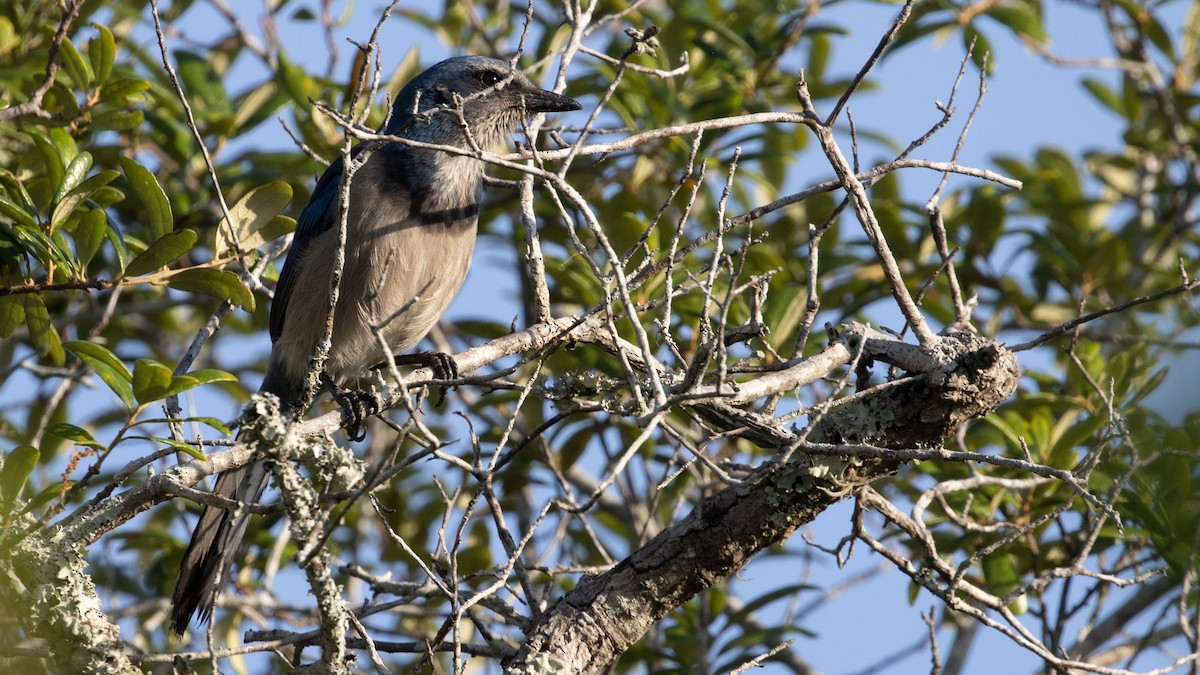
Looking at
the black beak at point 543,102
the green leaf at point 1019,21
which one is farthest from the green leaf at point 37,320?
the green leaf at point 1019,21

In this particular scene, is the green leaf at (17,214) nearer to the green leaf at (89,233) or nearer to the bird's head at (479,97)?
the green leaf at (89,233)

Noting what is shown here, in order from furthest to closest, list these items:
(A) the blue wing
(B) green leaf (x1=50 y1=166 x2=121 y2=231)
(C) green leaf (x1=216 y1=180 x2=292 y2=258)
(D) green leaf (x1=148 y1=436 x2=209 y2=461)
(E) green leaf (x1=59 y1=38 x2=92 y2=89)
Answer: (A) the blue wing, (E) green leaf (x1=59 y1=38 x2=92 y2=89), (C) green leaf (x1=216 y1=180 x2=292 y2=258), (B) green leaf (x1=50 y1=166 x2=121 y2=231), (D) green leaf (x1=148 y1=436 x2=209 y2=461)

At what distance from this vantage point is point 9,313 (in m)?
3.31

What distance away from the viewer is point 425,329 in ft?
14.9

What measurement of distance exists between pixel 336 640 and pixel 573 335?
1198 millimetres

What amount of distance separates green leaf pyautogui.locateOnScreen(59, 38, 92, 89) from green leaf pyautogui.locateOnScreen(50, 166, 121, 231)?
70 cm

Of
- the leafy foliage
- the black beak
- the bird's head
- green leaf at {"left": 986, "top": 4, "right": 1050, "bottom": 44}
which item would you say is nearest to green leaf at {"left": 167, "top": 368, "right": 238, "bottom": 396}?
the leafy foliage

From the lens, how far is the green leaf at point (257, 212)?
361 cm

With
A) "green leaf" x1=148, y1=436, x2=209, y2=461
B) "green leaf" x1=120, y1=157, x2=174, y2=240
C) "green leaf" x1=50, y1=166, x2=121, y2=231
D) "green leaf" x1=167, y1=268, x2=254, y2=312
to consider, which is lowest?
"green leaf" x1=148, y1=436, x2=209, y2=461

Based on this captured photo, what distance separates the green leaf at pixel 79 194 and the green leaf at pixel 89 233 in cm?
6

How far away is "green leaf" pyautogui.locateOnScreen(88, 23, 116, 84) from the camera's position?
3.94 metres

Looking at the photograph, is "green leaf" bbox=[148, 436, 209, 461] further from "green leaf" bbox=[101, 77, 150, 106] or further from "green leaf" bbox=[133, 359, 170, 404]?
"green leaf" bbox=[101, 77, 150, 106]

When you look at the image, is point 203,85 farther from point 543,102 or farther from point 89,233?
point 89,233

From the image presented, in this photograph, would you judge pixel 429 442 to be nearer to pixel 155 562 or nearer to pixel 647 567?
pixel 647 567
